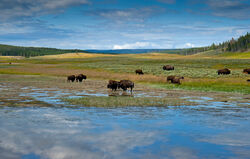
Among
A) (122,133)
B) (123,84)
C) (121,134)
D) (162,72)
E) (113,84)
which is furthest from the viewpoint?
(162,72)

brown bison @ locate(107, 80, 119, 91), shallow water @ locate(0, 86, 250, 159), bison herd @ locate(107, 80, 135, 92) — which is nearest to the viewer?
shallow water @ locate(0, 86, 250, 159)

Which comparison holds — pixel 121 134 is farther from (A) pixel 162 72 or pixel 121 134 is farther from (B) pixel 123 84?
(A) pixel 162 72

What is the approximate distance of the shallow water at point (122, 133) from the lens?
8922 mm

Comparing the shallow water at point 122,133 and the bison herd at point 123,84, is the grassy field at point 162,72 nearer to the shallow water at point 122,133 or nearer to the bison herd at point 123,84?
the bison herd at point 123,84

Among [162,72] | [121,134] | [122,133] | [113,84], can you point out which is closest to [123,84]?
[113,84]

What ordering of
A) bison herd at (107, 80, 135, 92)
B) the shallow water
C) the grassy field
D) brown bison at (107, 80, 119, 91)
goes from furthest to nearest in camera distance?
the grassy field
brown bison at (107, 80, 119, 91)
bison herd at (107, 80, 135, 92)
the shallow water

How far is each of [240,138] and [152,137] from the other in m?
3.24

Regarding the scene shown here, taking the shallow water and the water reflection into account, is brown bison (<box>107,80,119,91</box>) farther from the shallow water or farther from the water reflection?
the water reflection

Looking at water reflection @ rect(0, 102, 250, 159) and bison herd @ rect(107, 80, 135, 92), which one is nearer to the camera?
water reflection @ rect(0, 102, 250, 159)

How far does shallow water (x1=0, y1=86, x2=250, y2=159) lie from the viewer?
892cm

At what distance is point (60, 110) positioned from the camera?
53.1 feet

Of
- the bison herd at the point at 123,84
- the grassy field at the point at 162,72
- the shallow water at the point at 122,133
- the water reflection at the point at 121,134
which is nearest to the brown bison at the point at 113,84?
the bison herd at the point at 123,84

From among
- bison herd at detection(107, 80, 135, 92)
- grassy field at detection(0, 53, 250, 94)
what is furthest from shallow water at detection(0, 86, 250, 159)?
grassy field at detection(0, 53, 250, 94)

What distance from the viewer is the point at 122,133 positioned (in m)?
11.2
